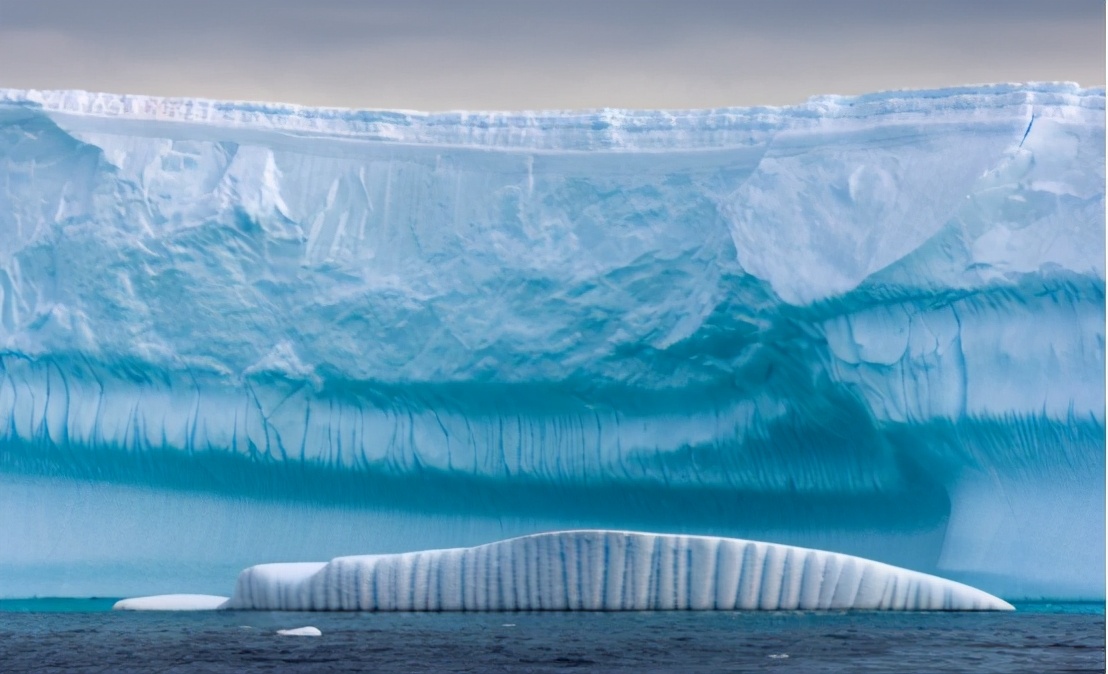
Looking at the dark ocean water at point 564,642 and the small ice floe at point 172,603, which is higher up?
the small ice floe at point 172,603

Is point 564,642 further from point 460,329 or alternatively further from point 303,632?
point 460,329

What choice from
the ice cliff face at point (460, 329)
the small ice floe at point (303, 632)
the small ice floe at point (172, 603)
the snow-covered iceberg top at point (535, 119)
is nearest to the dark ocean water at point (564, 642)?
the small ice floe at point (303, 632)

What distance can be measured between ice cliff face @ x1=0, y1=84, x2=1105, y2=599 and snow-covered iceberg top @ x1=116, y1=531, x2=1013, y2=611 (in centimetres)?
256

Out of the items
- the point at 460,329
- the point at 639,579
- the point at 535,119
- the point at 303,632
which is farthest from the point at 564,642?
the point at 535,119

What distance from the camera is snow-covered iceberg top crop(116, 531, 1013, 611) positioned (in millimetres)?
13352

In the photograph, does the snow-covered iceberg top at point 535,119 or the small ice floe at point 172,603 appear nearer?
the small ice floe at point 172,603

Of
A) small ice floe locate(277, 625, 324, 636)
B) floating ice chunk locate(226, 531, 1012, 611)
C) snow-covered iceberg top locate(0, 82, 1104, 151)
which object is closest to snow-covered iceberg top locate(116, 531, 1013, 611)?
floating ice chunk locate(226, 531, 1012, 611)

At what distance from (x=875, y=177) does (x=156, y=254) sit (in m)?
7.96

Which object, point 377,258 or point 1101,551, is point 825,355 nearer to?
point 1101,551

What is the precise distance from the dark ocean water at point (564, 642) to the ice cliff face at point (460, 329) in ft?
9.91

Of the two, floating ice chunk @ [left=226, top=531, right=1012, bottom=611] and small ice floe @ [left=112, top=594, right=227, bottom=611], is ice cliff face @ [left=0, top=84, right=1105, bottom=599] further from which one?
floating ice chunk @ [left=226, top=531, right=1012, bottom=611]

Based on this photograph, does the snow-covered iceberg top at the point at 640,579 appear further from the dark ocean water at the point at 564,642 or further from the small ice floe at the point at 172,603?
the small ice floe at the point at 172,603

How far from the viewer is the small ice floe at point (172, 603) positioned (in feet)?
49.1

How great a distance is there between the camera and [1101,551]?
15016mm
